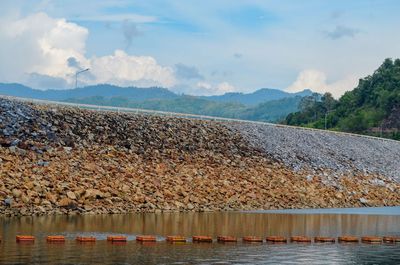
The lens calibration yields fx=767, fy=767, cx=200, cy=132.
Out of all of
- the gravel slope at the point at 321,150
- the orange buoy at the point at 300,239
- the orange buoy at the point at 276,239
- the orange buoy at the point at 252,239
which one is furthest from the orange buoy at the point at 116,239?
the gravel slope at the point at 321,150

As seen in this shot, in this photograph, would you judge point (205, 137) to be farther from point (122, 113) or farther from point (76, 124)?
point (76, 124)

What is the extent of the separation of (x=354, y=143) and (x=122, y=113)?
149ft

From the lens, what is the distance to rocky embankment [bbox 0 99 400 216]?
6238cm

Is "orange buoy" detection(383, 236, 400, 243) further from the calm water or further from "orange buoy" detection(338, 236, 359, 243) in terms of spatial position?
the calm water

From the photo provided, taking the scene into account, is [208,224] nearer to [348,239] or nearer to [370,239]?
[348,239]

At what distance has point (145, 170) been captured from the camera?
73.3m

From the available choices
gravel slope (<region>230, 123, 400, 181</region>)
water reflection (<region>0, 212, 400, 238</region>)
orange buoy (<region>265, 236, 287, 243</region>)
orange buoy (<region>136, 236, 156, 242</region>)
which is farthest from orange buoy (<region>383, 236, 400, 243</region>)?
gravel slope (<region>230, 123, 400, 181</region>)

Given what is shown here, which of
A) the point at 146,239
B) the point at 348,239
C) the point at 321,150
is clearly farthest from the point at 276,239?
the point at 321,150

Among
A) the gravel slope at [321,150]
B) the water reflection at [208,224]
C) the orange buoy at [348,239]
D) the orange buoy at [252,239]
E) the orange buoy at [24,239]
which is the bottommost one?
the water reflection at [208,224]

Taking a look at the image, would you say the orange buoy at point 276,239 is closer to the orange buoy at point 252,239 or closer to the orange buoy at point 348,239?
the orange buoy at point 252,239

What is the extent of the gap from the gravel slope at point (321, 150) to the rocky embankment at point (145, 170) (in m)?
1.17

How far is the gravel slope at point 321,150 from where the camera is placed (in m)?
96.6

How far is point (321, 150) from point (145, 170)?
1550 inches

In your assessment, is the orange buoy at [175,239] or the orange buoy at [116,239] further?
the orange buoy at [175,239]
